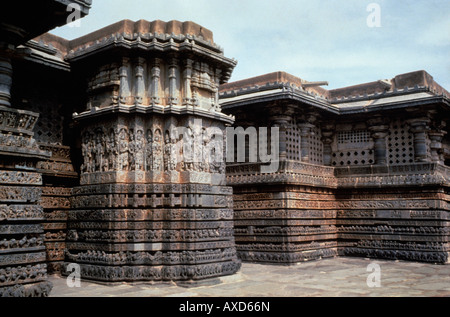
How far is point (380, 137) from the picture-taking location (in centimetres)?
1542

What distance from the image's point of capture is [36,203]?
757 cm

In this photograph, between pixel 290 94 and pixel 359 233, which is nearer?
pixel 290 94

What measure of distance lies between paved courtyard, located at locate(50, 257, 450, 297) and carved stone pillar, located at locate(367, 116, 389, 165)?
4232 mm

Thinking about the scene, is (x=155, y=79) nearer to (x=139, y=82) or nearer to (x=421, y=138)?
(x=139, y=82)

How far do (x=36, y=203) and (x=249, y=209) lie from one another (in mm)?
7712

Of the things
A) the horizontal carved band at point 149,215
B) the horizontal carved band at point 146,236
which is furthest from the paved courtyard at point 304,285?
the horizontal carved band at point 149,215

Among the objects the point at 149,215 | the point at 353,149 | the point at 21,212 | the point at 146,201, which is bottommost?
the point at 149,215

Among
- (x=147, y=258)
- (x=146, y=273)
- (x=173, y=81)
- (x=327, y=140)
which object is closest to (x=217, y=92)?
(x=173, y=81)

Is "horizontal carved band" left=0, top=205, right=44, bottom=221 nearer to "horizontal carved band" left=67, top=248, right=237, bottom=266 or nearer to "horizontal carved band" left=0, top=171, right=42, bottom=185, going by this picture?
"horizontal carved band" left=0, top=171, right=42, bottom=185

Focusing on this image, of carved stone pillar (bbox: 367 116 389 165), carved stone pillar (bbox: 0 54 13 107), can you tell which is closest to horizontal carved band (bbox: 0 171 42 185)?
carved stone pillar (bbox: 0 54 13 107)

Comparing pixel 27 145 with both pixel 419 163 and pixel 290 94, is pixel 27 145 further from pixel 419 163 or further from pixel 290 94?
pixel 419 163

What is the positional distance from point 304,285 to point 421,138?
8.06 m
